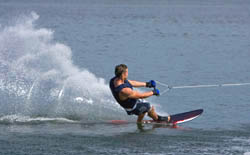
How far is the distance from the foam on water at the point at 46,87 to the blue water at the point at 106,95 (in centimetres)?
2

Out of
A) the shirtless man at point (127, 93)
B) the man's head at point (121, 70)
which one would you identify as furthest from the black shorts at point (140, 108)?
the man's head at point (121, 70)

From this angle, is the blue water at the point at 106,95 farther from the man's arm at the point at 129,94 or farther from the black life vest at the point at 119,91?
the man's arm at the point at 129,94

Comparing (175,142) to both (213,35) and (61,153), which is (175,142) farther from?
(213,35)

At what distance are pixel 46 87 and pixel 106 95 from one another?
74.7 inches

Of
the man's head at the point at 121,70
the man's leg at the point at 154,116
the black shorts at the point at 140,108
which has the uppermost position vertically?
the man's head at the point at 121,70

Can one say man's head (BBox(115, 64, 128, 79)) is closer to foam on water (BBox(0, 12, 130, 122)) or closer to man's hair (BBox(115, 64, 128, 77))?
man's hair (BBox(115, 64, 128, 77))

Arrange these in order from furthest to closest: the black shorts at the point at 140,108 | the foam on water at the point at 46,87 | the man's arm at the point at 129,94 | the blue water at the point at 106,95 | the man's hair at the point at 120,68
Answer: the foam on water at the point at 46,87, the black shorts at the point at 140,108, the man's arm at the point at 129,94, the man's hair at the point at 120,68, the blue water at the point at 106,95

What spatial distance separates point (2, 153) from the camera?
296 inches

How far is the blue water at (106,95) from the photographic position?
8.27m

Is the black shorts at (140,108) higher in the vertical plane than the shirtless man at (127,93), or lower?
lower

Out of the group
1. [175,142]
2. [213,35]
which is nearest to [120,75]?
[175,142]

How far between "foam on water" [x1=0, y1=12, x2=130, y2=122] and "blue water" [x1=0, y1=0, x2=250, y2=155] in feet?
0.08

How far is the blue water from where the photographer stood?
827 centimetres

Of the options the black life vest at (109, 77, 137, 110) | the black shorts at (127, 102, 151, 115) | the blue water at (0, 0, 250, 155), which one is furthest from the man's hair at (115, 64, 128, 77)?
the blue water at (0, 0, 250, 155)
